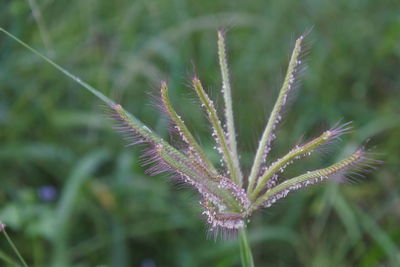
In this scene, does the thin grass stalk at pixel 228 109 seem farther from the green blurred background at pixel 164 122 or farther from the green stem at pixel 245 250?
the green blurred background at pixel 164 122

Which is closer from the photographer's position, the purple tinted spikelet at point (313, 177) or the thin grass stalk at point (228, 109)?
the purple tinted spikelet at point (313, 177)

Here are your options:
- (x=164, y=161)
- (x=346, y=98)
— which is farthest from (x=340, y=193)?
(x=164, y=161)

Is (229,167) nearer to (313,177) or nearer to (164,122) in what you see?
(313,177)

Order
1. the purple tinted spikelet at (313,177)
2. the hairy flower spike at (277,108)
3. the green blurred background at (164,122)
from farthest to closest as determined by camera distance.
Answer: the green blurred background at (164,122), the hairy flower spike at (277,108), the purple tinted spikelet at (313,177)

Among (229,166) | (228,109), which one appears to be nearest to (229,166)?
(229,166)

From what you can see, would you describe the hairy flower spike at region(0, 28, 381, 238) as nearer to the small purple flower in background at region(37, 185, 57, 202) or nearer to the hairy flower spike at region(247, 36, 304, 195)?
the hairy flower spike at region(247, 36, 304, 195)

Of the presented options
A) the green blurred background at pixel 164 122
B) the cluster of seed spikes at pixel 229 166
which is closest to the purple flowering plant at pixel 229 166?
the cluster of seed spikes at pixel 229 166
